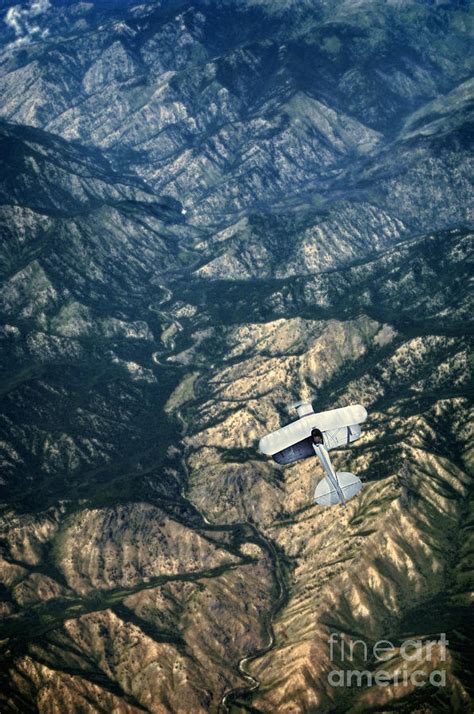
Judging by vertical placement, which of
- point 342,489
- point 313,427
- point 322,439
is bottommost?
point 342,489

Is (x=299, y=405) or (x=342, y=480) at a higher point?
(x=299, y=405)

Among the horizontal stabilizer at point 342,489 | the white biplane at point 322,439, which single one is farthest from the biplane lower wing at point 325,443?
the horizontal stabilizer at point 342,489

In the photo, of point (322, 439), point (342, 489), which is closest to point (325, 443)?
point (322, 439)

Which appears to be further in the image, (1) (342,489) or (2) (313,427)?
(1) (342,489)

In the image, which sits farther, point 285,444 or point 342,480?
point 342,480

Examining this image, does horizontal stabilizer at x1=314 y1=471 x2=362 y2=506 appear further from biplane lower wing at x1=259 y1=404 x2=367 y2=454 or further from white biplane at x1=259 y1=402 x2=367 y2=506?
biplane lower wing at x1=259 y1=404 x2=367 y2=454

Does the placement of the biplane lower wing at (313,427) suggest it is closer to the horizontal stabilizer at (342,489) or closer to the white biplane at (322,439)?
the white biplane at (322,439)

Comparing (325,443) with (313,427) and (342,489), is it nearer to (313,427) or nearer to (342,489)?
(313,427)
